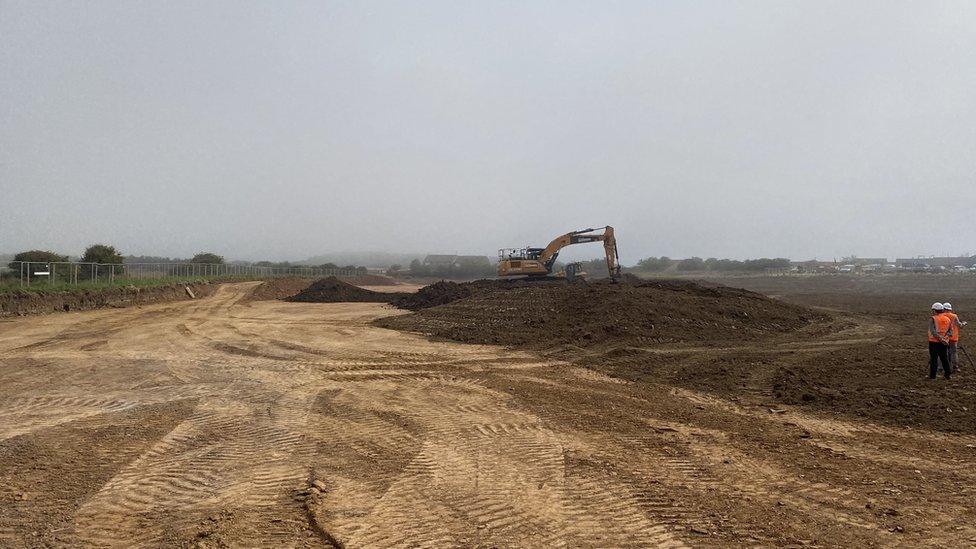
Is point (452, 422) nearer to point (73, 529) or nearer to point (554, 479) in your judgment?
point (554, 479)

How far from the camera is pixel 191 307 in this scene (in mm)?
27547

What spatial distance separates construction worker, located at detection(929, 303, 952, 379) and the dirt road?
314cm

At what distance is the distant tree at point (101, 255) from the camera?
34.6 m

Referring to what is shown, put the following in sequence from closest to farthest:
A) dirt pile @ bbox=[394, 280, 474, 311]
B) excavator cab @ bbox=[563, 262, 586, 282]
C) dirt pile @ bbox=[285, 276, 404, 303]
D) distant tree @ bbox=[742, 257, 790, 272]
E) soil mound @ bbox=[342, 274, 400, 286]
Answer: dirt pile @ bbox=[394, 280, 474, 311] → excavator cab @ bbox=[563, 262, 586, 282] → dirt pile @ bbox=[285, 276, 404, 303] → soil mound @ bbox=[342, 274, 400, 286] → distant tree @ bbox=[742, 257, 790, 272]

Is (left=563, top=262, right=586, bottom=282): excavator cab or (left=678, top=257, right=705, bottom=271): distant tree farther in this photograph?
(left=678, top=257, right=705, bottom=271): distant tree

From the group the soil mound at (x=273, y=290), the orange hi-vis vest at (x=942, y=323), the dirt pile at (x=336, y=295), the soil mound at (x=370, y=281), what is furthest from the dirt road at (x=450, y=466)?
the soil mound at (x=370, y=281)

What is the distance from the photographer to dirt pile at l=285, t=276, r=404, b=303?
110ft

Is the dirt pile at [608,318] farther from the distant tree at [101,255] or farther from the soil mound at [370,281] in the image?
the soil mound at [370,281]

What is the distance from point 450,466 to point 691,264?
108 metres

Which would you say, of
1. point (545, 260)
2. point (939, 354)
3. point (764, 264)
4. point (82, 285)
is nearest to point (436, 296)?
point (545, 260)

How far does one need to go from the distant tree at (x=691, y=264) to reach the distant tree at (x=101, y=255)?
304 feet

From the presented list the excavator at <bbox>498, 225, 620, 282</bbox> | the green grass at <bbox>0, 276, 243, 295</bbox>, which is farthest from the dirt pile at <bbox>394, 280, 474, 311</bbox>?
the green grass at <bbox>0, 276, 243, 295</bbox>

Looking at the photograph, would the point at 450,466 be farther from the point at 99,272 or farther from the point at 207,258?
the point at 207,258

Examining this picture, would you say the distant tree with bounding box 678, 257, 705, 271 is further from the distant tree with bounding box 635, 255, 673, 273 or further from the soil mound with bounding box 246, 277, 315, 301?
the soil mound with bounding box 246, 277, 315, 301
